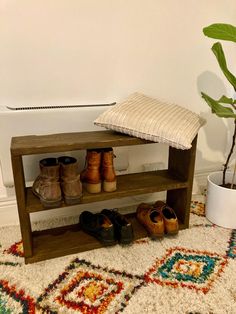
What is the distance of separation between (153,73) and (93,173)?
61cm

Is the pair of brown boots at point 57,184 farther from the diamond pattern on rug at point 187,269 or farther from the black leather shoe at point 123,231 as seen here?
the diamond pattern on rug at point 187,269

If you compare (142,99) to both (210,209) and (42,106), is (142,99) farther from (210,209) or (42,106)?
(210,209)

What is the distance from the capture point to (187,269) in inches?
41.3

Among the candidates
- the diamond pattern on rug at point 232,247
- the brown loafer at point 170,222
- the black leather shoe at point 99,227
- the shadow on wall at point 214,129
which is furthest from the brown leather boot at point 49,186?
the shadow on wall at point 214,129

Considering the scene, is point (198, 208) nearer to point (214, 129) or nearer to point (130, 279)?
point (214, 129)

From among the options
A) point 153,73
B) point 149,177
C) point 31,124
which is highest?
point 153,73

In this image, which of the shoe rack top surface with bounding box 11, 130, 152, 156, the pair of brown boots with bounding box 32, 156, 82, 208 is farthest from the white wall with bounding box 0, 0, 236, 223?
the pair of brown boots with bounding box 32, 156, 82, 208

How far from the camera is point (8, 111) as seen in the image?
1136 mm

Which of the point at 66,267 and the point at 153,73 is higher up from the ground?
the point at 153,73

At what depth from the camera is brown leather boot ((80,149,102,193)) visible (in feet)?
3.57

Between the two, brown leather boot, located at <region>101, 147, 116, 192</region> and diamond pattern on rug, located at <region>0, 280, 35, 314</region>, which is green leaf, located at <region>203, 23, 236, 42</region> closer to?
brown leather boot, located at <region>101, 147, 116, 192</region>

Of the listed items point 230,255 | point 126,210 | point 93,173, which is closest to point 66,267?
point 93,173

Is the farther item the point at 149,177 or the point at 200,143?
the point at 200,143

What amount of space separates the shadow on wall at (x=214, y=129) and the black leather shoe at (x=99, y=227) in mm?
742
